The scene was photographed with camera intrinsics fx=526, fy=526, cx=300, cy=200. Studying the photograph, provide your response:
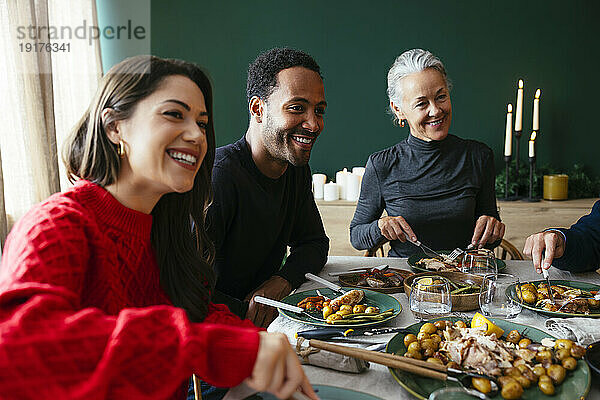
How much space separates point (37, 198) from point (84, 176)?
6.18ft

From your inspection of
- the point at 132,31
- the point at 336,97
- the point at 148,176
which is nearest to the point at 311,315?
the point at 148,176

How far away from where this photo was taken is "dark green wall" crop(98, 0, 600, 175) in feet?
12.0

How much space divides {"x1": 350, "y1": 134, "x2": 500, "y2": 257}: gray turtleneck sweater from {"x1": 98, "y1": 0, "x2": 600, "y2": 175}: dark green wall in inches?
55.3

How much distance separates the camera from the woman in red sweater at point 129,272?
708 millimetres

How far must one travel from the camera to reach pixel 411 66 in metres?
2.37

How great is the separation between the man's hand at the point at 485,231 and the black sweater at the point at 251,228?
0.61 meters

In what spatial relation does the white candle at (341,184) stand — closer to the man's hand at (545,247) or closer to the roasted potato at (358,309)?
the man's hand at (545,247)

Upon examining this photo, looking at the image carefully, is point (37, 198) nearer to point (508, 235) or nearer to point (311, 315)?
point (311, 315)

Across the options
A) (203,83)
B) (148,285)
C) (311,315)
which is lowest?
(311,315)

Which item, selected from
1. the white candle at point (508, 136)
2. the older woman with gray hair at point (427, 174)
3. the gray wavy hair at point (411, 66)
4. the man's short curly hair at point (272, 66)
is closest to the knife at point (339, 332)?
the man's short curly hair at point (272, 66)

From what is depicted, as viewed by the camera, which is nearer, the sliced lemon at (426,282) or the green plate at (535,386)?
the green plate at (535,386)

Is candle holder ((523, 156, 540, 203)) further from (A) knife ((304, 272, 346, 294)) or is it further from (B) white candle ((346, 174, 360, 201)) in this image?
(A) knife ((304, 272, 346, 294))

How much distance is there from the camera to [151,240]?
3.97 ft

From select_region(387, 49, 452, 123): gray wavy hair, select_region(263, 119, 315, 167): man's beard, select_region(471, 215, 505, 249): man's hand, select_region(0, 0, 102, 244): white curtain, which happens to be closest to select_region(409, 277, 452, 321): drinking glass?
select_region(263, 119, 315, 167): man's beard
